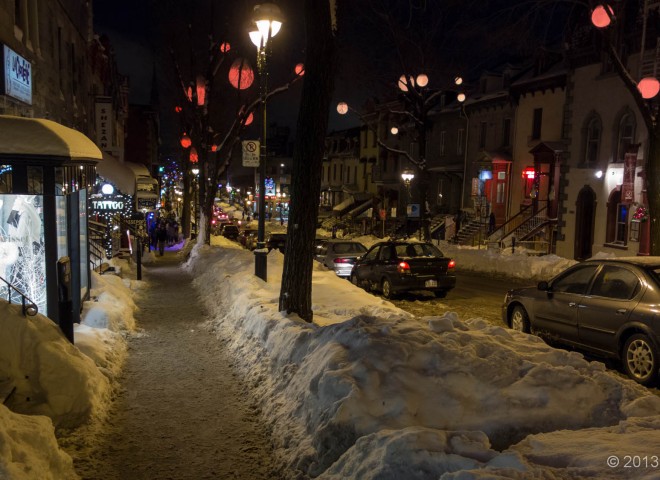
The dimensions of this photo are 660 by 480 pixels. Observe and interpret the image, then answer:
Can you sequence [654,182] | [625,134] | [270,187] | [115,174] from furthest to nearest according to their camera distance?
[270,187], [625,134], [115,174], [654,182]

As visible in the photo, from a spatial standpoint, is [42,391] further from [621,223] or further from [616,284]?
[621,223]

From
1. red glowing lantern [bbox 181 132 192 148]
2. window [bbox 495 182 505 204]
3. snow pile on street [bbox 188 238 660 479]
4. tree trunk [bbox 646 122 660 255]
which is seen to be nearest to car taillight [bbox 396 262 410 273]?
tree trunk [bbox 646 122 660 255]

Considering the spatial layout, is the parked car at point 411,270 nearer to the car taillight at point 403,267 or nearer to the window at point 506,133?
the car taillight at point 403,267

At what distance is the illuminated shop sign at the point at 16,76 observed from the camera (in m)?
9.85

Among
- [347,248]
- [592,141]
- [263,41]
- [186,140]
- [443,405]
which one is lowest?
[443,405]

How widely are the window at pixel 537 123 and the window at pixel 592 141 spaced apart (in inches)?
174

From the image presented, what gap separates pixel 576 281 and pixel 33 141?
8.67 metres

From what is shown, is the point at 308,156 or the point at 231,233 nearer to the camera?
the point at 308,156

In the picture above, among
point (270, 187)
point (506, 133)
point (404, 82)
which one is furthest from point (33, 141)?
point (270, 187)

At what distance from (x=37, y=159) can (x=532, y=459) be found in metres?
7.37

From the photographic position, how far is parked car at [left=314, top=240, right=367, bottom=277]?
1991 centimetres

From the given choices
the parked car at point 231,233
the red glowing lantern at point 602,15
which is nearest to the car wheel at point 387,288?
the red glowing lantern at point 602,15

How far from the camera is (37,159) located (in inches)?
319

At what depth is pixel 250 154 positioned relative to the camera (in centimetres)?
1831
